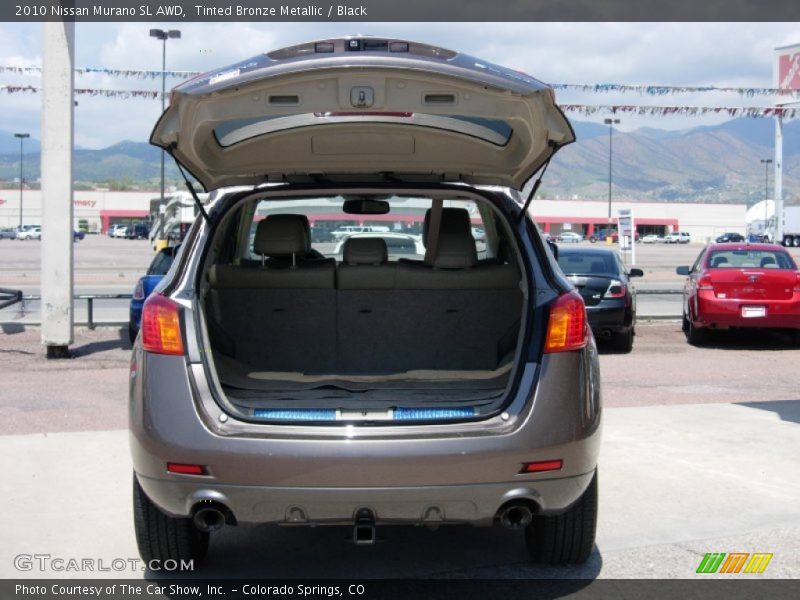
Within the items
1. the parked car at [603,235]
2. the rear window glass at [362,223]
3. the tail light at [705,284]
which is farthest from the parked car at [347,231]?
the parked car at [603,235]

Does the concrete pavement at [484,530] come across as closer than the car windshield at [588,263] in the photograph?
Yes

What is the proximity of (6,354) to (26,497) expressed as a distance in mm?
7386

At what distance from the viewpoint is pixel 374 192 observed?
5.18 meters

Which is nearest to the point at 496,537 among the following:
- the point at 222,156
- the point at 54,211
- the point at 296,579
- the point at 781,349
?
the point at 296,579

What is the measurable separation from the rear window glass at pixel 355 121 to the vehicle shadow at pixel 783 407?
482cm

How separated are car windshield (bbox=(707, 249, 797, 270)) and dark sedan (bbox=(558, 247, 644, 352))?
4.34 ft

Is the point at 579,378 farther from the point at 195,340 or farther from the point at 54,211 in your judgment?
the point at 54,211

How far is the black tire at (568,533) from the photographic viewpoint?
15.2ft

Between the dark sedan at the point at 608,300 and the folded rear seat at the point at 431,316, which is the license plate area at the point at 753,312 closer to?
the dark sedan at the point at 608,300

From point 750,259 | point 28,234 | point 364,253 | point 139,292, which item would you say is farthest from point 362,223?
point 28,234

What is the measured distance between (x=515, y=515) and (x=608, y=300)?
9.33 m

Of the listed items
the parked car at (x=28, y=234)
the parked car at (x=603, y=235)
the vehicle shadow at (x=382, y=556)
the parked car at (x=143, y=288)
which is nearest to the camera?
the vehicle shadow at (x=382, y=556)

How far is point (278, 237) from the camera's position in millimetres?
5797
